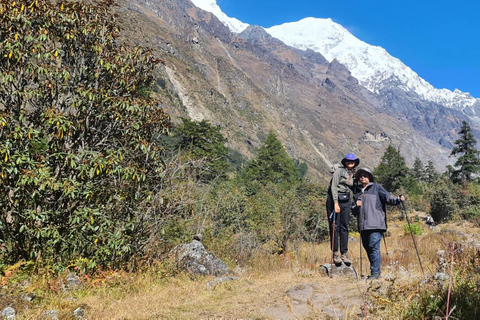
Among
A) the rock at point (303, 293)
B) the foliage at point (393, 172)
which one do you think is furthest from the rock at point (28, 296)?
the foliage at point (393, 172)

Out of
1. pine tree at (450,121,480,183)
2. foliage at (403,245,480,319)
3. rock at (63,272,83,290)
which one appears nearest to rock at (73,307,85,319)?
rock at (63,272,83,290)

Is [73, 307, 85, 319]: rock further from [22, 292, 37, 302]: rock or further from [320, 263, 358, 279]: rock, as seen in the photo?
[320, 263, 358, 279]: rock

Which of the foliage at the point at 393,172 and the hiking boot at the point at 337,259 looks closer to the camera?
the hiking boot at the point at 337,259

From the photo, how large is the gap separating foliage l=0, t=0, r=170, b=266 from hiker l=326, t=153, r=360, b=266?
3.14 meters

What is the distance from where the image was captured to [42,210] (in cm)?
507

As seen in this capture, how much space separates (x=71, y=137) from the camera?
550 centimetres

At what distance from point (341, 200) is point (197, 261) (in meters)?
3.01

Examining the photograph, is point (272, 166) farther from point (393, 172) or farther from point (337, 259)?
point (337, 259)

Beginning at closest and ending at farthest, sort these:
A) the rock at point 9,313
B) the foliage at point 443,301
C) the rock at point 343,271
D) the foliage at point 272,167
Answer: the foliage at point 443,301
the rock at point 9,313
the rock at point 343,271
the foliage at point 272,167

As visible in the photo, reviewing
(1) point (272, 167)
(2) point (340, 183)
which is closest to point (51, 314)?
(2) point (340, 183)

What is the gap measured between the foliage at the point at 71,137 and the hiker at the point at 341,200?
124 inches

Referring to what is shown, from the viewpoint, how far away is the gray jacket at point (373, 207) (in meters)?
5.11

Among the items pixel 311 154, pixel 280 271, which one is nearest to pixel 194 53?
pixel 311 154

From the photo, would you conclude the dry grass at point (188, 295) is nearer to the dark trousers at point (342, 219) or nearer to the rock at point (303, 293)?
the rock at point (303, 293)
